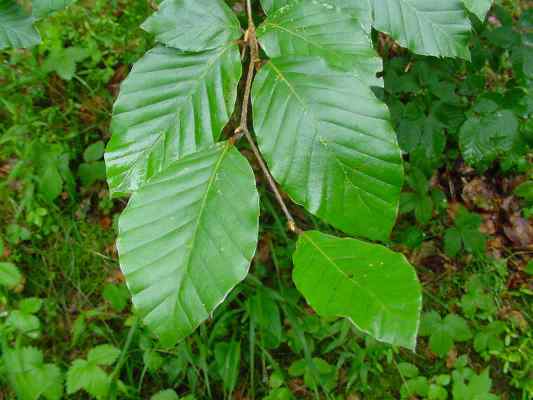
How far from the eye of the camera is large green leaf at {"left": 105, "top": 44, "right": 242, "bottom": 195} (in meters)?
0.71

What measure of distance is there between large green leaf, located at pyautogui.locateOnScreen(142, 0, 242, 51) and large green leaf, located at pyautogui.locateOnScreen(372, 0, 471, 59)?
261 mm

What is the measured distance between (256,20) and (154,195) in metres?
0.60

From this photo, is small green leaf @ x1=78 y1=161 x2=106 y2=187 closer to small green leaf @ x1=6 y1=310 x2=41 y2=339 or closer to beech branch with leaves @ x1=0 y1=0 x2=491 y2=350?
small green leaf @ x1=6 y1=310 x2=41 y2=339

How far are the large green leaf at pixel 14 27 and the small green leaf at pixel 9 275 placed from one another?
3.96 feet

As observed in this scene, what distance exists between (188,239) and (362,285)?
234mm

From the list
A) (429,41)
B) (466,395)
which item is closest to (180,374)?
(466,395)

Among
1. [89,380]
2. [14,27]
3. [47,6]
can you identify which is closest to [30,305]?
[89,380]

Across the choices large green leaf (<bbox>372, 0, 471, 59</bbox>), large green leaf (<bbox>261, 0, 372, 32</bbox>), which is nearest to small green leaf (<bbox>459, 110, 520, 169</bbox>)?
large green leaf (<bbox>372, 0, 471, 59</bbox>)

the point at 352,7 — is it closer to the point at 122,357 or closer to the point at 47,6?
the point at 47,6

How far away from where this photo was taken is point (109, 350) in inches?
68.7

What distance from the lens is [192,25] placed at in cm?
75

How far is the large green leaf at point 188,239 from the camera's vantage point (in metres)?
0.62

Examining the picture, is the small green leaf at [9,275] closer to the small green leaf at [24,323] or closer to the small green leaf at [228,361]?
the small green leaf at [24,323]

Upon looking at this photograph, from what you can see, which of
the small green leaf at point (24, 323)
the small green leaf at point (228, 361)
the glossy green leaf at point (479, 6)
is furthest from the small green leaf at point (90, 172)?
the glossy green leaf at point (479, 6)
